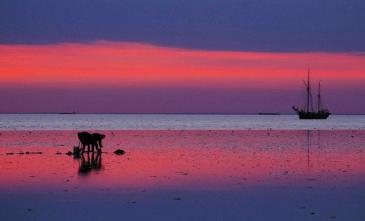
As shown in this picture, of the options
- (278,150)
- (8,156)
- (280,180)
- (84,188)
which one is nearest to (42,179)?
(84,188)

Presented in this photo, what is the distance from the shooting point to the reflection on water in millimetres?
24672

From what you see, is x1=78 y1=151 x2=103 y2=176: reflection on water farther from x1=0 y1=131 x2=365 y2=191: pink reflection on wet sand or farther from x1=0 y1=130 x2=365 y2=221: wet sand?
x1=0 y1=131 x2=365 y2=191: pink reflection on wet sand

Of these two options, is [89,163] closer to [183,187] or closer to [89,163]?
[89,163]

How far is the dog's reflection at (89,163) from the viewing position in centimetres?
2471

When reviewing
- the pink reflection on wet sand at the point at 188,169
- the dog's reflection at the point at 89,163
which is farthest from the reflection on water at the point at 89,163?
the pink reflection on wet sand at the point at 188,169

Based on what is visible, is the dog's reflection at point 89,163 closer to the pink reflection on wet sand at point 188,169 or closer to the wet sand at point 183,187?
the wet sand at point 183,187

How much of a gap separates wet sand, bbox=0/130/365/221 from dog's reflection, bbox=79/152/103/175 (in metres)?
0.04

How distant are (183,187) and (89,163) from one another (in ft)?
29.8

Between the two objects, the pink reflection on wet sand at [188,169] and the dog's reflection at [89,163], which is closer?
the pink reflection on wet sand at [188,169]

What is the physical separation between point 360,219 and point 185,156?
1684cm

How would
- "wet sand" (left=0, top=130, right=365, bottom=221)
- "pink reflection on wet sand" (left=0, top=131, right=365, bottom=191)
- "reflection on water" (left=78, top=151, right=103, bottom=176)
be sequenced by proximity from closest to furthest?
"wet sand" (left=0, top=130, right=365, bottom=221) < "pink reflection on wet sand" (left=0, top=131, right=365, bottom=191) < "reflection on water" (left=78, top=151, right=103, bottom=176)

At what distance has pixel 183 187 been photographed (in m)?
19.7

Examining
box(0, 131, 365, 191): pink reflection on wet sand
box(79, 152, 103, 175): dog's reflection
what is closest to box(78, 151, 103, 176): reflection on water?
box(79, 152, 103, 175): dog's reflection

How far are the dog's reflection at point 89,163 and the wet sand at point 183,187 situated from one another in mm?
39
